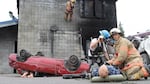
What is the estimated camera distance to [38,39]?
60.5ft

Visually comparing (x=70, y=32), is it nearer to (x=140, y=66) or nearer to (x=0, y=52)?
(x=0, y=52)

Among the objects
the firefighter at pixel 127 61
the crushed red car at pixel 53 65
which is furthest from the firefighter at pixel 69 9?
the firefighter at pixel 127 61

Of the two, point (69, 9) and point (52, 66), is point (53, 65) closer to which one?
point (52, 66)

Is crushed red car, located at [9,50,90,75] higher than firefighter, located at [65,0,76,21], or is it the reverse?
firefighter, located at [65,0,76,21]

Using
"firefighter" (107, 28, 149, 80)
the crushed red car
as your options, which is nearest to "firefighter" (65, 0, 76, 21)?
the crushed red car

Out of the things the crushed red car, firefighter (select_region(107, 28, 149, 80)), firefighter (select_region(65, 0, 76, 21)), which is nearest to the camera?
firefighter (select_region(107, 28, 149, 80))

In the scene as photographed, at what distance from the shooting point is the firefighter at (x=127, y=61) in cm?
663

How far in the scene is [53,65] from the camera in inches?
408

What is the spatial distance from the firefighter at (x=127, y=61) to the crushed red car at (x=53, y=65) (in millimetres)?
3295

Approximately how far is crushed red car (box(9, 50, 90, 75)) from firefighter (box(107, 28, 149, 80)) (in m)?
3.30

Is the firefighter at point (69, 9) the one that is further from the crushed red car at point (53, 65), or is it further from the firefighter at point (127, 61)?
the firefighter at point (127, 61)

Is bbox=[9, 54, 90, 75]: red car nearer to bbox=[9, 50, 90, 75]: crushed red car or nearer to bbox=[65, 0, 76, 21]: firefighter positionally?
bbox=[9, 50, 90, 75]: crushed red car

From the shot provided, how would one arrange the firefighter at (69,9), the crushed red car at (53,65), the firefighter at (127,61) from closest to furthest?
the firefighter at (127,61) → the crushed red car at (53,65) → the firefighter at (69,9)

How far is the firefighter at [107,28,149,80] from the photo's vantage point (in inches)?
261
